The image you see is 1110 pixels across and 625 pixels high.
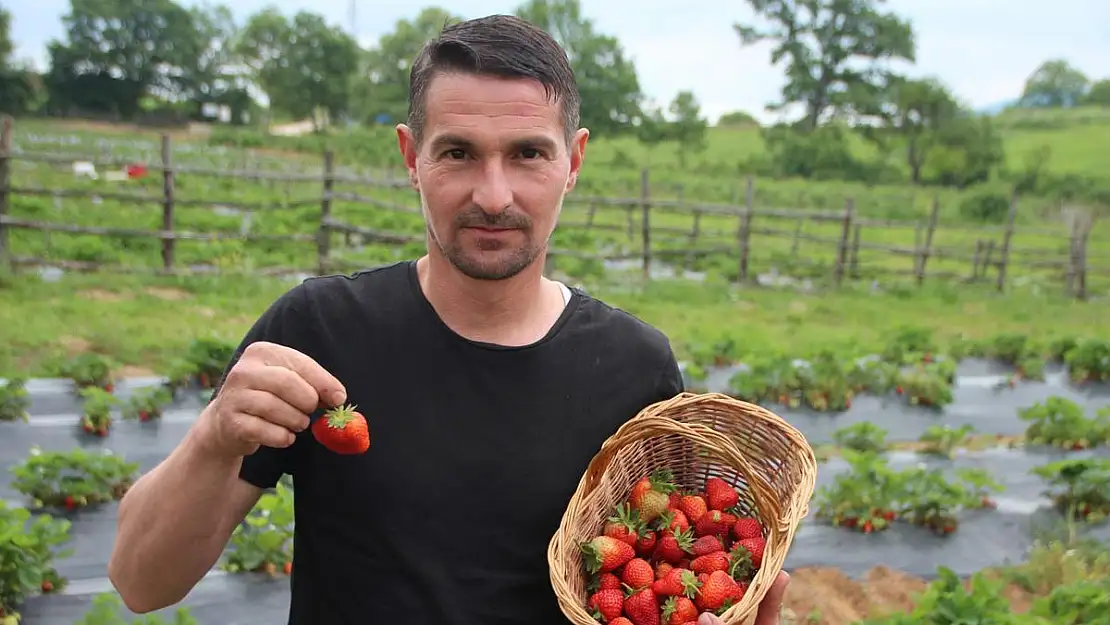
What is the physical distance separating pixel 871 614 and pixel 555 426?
291cm

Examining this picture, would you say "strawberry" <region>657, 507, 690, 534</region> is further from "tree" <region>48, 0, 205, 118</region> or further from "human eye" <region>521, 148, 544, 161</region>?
"tree" <region>48, 0, 205, 118</region>

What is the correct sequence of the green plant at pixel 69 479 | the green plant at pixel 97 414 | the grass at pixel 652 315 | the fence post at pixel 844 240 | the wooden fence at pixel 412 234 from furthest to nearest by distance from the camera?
the fence post at pixel 844 240 → the wooden fence at pixel 412 234 → the grass at pixel 652 315 → the green plant at pixel 97 414 → the green plant at pixel 69 479

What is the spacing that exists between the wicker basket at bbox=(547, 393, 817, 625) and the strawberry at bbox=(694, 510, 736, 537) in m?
0.06

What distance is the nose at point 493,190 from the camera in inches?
56.1

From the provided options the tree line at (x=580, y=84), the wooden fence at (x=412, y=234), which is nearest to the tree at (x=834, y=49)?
the tree line at (x=580, y=84)

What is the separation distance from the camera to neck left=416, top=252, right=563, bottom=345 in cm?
157

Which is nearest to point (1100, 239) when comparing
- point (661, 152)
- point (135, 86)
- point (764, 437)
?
point (661, 152)

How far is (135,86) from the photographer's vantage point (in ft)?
147

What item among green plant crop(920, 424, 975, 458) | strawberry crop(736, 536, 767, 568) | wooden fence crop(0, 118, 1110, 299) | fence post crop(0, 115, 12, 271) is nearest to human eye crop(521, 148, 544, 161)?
strawberry crop(736, 536, 767, 568)

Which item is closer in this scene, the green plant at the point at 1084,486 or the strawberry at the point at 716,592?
the strawberry at the point at 716,592

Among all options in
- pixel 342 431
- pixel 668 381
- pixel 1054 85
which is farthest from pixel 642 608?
pixel 1054 85

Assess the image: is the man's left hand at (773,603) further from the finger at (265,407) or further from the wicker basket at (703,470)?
the finger at (265,407)

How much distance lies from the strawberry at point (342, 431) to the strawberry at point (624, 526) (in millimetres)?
483

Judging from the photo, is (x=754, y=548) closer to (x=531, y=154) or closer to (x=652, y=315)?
(x=531, y=154)
